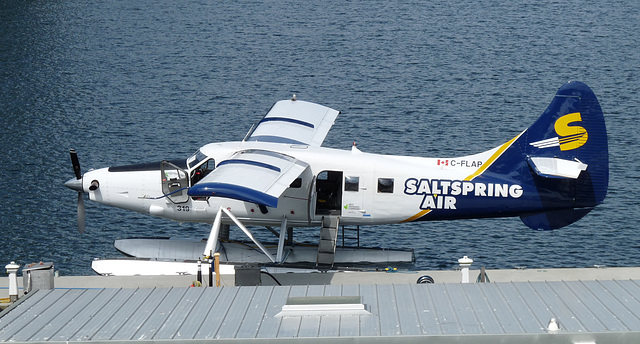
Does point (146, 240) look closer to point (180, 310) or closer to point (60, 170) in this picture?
point (180, 310)

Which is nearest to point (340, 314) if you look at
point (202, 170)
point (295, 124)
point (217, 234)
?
point (217, 234)

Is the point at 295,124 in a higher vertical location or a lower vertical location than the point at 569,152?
higher

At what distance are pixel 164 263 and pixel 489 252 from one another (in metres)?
12.5

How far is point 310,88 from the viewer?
5534cm

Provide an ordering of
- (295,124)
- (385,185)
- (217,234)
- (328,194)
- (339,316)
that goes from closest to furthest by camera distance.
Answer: (339,316)
(217,234)
(385,185)
(328,194)
(295,124)

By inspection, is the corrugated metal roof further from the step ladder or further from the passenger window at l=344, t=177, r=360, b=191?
the passenger window at l=344, t=177, r=360, b=191

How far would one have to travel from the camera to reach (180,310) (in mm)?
16359

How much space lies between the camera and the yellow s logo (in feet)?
84.1

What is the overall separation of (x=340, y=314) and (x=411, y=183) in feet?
34.7

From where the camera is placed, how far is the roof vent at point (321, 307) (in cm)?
1562

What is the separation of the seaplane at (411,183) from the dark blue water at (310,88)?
6085mm

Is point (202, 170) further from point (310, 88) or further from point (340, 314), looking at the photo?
point (310, 88)

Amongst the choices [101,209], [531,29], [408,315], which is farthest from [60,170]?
[531,29]

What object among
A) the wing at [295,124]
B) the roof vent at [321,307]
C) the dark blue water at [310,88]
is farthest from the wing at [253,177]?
the dark blue water at [310,88]
